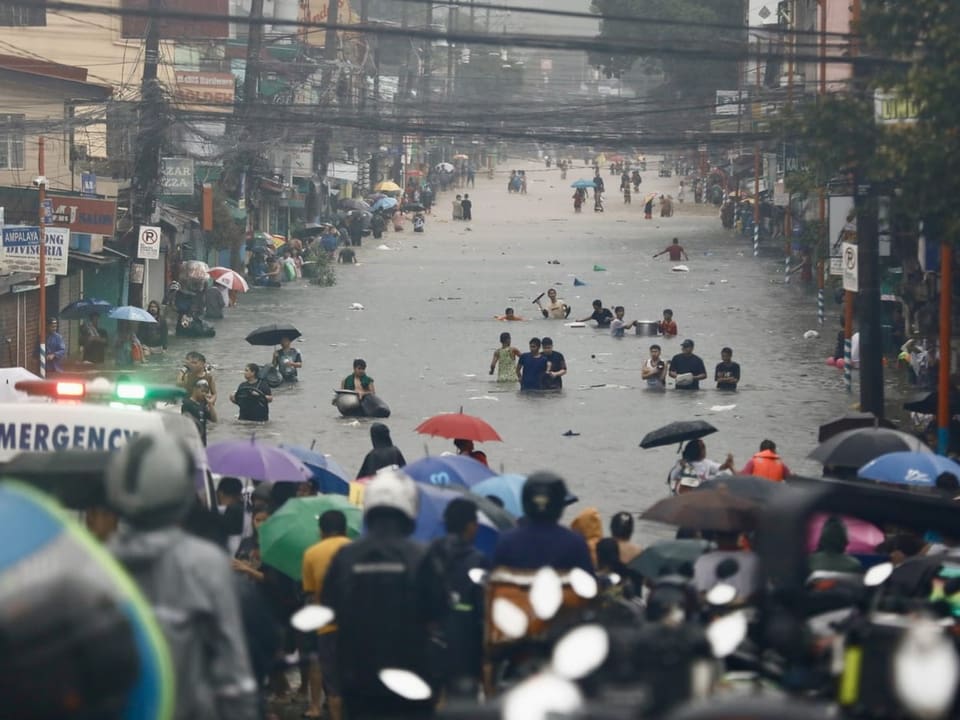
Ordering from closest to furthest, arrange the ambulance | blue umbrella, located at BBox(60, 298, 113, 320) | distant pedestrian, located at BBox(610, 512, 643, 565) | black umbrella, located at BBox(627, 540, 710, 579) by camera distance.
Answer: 1. the ambulance
2. black umbrella, located at BBox(627, 540, 710, 579)
3. distant pedestrian, located at BBox(610, 512, 643, 565)
4. blue umbrella, located at BBox(60, 298, 113, 320)

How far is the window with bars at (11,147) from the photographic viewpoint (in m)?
35.4

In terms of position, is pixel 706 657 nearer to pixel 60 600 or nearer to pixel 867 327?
pixel 60 600

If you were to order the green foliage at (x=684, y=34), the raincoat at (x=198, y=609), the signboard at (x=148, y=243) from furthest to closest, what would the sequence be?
the green foliage at (x=684, y=34), the signboard at (x=148, y=243), the raincoat at (x=198, y=609)

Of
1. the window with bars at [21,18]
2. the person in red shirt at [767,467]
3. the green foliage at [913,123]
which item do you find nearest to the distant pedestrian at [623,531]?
the person in red shirt at [767,467]

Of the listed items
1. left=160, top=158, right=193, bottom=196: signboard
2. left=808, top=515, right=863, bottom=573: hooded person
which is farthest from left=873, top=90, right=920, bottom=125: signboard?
left=160, top=158, right=193, bottom=196: signboard

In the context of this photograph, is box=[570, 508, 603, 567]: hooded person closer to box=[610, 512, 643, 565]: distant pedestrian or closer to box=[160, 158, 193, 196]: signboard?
box=[610, 512, 643, 565]: distant pedestrian

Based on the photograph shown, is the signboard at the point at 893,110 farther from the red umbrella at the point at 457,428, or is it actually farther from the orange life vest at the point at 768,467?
the red umbrella at the point at 457,428

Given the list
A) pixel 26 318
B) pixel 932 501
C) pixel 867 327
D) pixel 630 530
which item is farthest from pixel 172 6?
pixel 932 501

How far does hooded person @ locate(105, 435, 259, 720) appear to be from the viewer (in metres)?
4.62

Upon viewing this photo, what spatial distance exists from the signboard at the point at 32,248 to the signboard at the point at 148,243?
7.11 metres

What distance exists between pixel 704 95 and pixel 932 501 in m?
75.4

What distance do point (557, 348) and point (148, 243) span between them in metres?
7.85

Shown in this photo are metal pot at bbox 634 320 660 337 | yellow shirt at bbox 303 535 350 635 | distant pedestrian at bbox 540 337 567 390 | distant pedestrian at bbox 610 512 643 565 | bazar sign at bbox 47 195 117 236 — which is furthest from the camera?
metal pot at bbox 634 320 660 337

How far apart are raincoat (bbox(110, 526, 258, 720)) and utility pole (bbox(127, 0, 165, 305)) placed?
1115 inches
